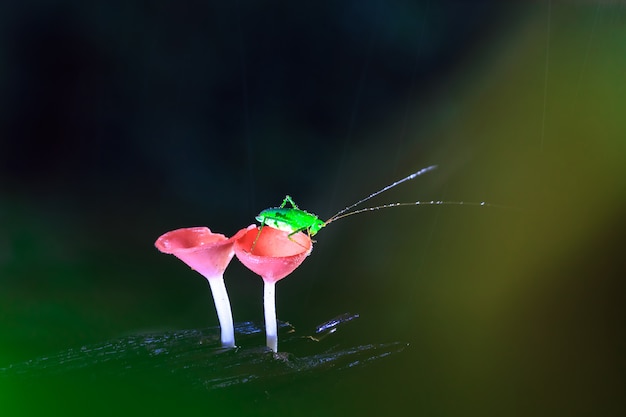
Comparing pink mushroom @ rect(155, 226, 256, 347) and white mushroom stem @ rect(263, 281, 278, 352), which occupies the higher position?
pink mushroom @ rect(155, 226, 256, 347)

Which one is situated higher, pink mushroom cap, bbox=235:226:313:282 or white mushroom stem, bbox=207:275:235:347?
pink mushroom cap, bbox=235:226:313:282

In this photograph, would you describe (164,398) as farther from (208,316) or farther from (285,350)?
(208,316)

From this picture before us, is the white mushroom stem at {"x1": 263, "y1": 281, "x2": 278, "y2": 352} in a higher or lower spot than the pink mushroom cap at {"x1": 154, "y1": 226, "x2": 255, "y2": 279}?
lower

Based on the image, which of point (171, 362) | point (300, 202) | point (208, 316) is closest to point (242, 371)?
point (171, 362)
